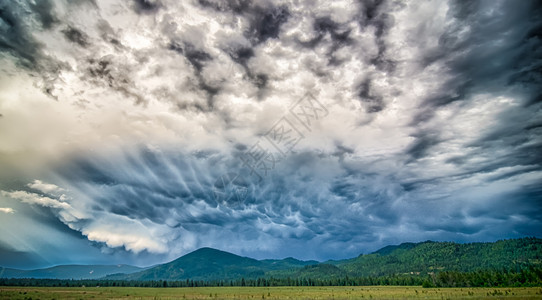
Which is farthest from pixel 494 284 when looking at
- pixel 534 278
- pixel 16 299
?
pixel 16 299

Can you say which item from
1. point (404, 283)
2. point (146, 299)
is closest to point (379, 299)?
point (146, 299)

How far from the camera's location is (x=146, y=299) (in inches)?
3750

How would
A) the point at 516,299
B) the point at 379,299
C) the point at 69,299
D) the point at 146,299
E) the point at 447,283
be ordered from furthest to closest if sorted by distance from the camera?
the point at 447,283
the point at 146,299
the point at 69,299
the point at 379,299
the point at 516,299

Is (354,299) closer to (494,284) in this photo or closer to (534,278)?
(494,284)

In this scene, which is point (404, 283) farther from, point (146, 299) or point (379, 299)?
point (146, 299)

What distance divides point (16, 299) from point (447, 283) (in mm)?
185600

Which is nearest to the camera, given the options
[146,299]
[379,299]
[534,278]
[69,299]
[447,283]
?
[379,299]

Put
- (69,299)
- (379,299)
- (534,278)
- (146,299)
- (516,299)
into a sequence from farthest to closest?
(534,278), (146,299), (69,299), (379,299), (516,299)

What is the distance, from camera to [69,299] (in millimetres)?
86250

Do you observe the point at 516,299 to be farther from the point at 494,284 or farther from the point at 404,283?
the point at 404,283

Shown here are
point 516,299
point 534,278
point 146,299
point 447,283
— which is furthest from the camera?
point 447,283

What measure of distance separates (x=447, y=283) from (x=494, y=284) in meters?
24.0

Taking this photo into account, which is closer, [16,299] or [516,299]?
[516,299]

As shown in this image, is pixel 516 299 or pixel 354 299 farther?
pixel 354 299
